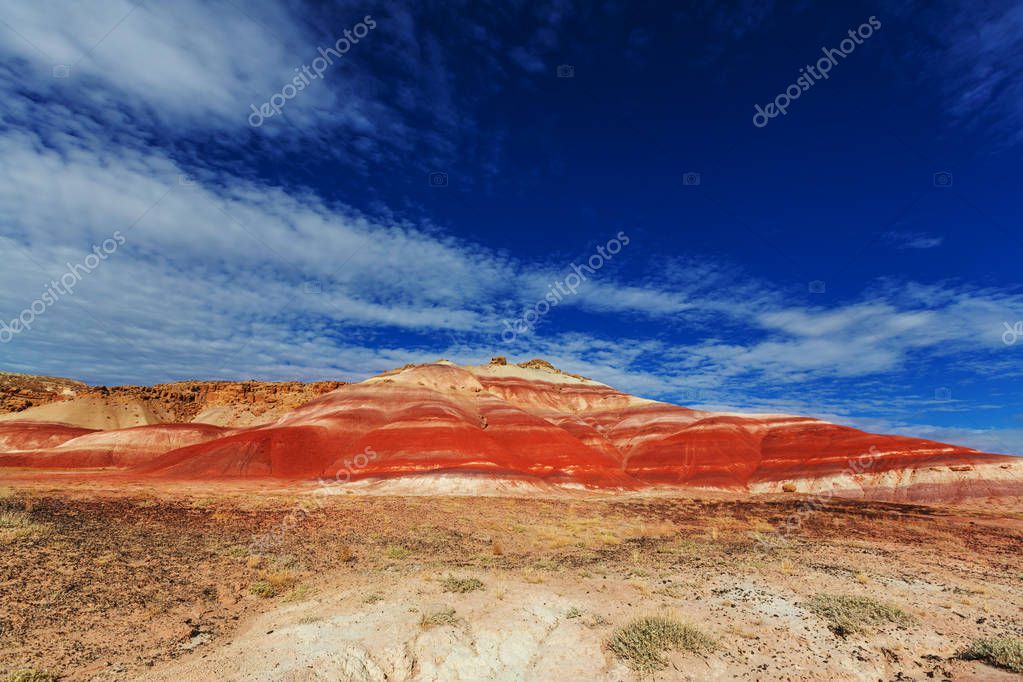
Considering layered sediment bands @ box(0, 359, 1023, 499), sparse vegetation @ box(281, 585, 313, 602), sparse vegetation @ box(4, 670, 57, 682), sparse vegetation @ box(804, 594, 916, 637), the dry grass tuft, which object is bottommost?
sparse vegetation @ box(4, 670, 57, 682)

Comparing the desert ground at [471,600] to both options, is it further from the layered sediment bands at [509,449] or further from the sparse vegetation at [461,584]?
the layered sediment bands at [509,449]

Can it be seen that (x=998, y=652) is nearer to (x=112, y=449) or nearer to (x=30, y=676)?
(x=30, y=676)

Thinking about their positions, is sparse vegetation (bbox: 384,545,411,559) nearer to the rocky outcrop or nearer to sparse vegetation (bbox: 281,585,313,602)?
sparse vegetation (bbox: 281,585,313,602)

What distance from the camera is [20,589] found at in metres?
11.0

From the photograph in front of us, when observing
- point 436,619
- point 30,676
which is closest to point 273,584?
point 30,676

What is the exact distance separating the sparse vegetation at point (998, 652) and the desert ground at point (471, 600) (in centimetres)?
27

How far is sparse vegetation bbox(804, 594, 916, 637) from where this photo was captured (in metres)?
10.5

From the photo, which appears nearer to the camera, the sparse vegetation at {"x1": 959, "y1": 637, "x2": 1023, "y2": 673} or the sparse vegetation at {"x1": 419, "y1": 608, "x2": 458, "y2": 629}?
the sparse vegetation at {"x1": 959, "y1": 637, "x2": 1023, "y2": 673}

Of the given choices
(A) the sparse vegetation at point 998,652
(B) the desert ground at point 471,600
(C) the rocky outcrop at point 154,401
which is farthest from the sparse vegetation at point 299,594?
(C) the rocky outcrop at point 154,401

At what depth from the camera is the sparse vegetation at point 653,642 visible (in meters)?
9.31

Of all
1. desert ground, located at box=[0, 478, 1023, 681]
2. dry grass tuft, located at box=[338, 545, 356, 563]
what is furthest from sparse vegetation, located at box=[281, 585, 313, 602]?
dry grass tuft, located at box=[338, 545, 356, 563]

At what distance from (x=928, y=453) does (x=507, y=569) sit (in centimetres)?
5119

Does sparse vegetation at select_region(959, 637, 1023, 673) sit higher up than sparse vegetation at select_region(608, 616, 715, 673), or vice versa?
sparse vegetation at select_region(959, 637, 1023, 673)

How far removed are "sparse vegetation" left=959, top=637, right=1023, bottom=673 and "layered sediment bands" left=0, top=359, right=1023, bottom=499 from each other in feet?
114
